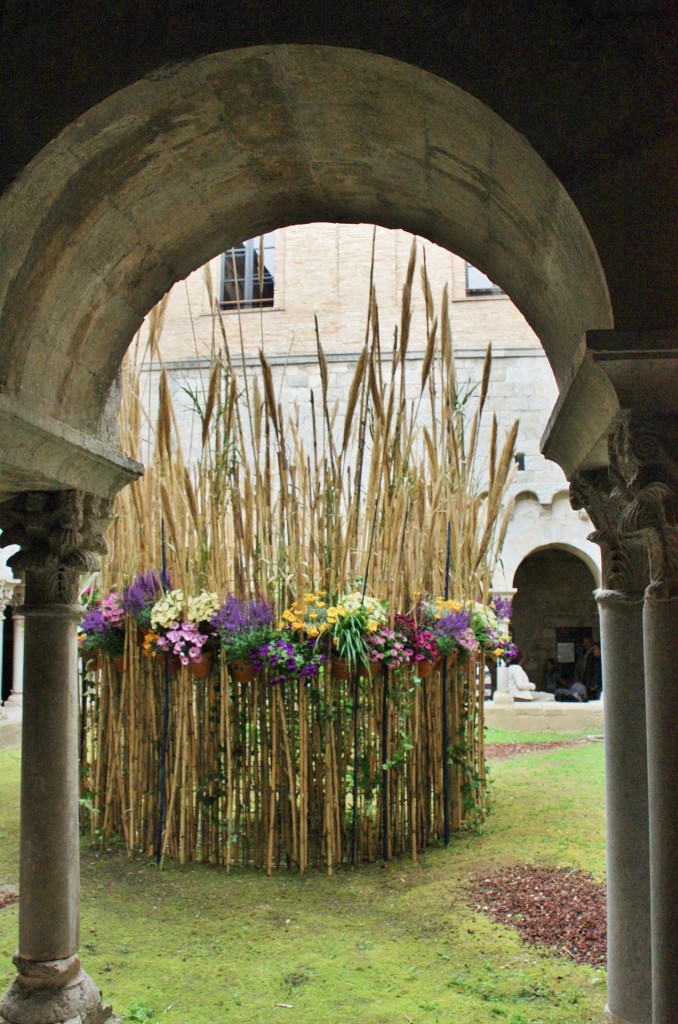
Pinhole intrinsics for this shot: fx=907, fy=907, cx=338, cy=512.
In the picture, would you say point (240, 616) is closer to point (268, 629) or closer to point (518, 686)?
point (268, 629)

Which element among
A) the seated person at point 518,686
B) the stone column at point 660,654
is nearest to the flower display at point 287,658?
the stone column at point 660,654

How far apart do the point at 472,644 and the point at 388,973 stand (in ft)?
6.75

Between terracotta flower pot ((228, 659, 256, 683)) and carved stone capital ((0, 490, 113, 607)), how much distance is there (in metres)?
1.79

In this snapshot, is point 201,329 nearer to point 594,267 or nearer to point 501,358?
point 501,358

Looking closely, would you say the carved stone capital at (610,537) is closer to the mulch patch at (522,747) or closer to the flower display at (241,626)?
the flower display at (241,626)

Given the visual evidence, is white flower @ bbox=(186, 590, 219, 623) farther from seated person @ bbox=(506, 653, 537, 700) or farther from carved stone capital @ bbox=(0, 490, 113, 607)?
seated person @ bbox=(506, 653, 537, 700)

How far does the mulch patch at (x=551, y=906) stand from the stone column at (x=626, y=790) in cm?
119

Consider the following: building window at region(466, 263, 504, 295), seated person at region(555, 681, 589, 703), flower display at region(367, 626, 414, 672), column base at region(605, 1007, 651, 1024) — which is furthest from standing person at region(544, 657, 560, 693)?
column base at region(605, 1007, 651, 1024)

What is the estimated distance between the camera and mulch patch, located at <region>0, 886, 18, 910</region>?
4363 millimetres

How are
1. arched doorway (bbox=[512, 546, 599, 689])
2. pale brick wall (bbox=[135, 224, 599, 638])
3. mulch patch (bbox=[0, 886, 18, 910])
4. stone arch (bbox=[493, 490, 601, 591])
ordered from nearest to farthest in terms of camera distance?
1. mulch patch (bbox=[0, 886, 18, 910])
2. stone arch (bbox=[493, 490, 601, 591])
3. pale brick wall (bbox=[135, 224, 599, 638])
4. arched doorway (bbox=[512, 546, 599, 689])

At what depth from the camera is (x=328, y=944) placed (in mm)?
3852

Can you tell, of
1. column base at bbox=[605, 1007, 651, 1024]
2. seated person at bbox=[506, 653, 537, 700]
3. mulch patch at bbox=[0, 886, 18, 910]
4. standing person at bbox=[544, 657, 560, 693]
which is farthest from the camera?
standing person at bbox=[544, 657, 560, 693]

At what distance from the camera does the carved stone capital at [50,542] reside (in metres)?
2.90

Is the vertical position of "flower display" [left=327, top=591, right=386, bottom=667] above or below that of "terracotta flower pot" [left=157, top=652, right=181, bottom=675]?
above
